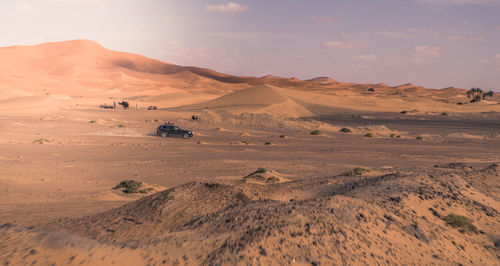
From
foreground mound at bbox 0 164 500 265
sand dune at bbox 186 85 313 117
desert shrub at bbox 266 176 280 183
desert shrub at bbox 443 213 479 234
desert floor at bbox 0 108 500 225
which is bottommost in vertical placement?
desert floor at bbox 0 108 500 225

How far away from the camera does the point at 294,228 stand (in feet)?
24.0

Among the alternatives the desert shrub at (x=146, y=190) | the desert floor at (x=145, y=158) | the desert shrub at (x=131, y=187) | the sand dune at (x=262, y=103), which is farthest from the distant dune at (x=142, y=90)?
the desert shrub at (x=146, y=190)

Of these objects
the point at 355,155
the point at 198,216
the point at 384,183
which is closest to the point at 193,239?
the point at 198,216

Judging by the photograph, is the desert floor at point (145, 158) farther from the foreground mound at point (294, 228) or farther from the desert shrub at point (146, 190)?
the foreground mound at point (294, 228)

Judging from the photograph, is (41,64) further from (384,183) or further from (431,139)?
(384,183)

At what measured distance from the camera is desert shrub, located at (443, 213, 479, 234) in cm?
969

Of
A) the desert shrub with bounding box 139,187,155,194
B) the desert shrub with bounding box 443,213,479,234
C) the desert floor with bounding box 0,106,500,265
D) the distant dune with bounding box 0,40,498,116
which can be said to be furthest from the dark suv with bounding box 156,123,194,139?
the distant dune with bounding box 0,40,498,116

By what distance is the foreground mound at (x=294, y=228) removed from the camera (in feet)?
22.4

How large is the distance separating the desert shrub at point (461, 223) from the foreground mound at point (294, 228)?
2 centimetres

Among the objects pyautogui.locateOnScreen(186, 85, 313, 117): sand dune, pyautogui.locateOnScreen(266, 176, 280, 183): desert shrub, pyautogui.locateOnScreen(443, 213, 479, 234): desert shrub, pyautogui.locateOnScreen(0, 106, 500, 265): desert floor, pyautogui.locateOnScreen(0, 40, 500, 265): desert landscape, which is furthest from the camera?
pyautogui.locateOnScreen(186, 85, 313, 117): sand dune

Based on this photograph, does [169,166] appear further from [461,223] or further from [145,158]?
[461,223]

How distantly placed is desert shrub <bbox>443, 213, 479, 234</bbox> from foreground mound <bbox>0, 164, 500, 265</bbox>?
22 millimetres

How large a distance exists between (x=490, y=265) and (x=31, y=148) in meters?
27.1

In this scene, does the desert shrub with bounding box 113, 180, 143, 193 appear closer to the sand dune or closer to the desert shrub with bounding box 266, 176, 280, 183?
the desert shrub with bounding box 266, 176, 280, 183
